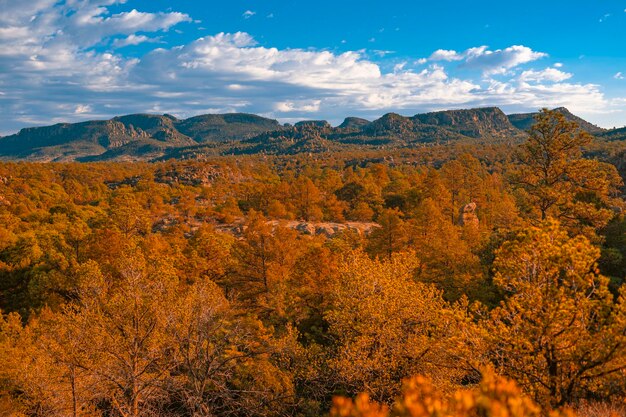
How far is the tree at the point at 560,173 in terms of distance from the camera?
865 inches

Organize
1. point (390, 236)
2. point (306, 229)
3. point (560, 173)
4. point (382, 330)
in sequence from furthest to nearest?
1. point (306, 229)
2. point (390, 236)
3. point (560, 173)
4. point (382, 330)

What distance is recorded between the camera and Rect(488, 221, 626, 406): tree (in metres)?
10.1

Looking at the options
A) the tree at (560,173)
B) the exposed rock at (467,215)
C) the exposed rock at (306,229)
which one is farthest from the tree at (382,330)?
the exposed rock at (306,229)

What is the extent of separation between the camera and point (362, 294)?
2066 centimetres

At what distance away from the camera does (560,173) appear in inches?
904

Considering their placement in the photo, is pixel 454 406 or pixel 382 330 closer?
pixel 454 406

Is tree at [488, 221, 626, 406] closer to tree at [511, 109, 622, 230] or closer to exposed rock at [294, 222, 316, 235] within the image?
tree at [511, 109, 622, 230]

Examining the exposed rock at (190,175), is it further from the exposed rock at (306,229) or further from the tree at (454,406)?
the tree at (454,406)

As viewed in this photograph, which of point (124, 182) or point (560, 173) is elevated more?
point (560, 173)

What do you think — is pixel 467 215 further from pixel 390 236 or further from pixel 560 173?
pixel 560 173

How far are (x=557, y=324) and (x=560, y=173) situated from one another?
52.2ft

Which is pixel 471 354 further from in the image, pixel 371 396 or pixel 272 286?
pixel 272 286

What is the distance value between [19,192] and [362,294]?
101 m

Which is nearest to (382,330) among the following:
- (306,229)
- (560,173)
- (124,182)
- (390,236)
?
(560,173)
